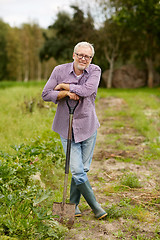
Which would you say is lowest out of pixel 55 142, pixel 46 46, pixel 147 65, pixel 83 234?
pixel 83 234

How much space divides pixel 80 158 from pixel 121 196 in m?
1.15

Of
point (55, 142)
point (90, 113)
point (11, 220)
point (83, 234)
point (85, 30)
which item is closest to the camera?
point (11, 220)

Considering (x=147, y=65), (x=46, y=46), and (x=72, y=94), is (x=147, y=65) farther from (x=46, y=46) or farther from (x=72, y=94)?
(x=72, y=94)

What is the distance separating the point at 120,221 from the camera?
3.56 m

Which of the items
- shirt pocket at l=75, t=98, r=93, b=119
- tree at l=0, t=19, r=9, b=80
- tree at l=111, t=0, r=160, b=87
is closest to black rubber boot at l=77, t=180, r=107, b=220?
shirt pocket at l=75, t=98, r=93, b=119

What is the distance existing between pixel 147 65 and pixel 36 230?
24.0 m

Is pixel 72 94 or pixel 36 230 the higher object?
pixel 72 94

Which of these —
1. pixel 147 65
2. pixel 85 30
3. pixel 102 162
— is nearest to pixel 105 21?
pixel 85 30

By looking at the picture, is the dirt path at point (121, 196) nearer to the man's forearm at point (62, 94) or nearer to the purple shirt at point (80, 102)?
the purple shirt at point (80, 102)

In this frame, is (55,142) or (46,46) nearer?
(55,142)

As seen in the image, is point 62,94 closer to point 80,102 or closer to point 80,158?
point 80,102

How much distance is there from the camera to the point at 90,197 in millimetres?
3580

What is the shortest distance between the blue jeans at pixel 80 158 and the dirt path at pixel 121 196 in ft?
1.84

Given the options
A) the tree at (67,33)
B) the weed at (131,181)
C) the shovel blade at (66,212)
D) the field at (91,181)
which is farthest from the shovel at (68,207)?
the tree at (67,33)
